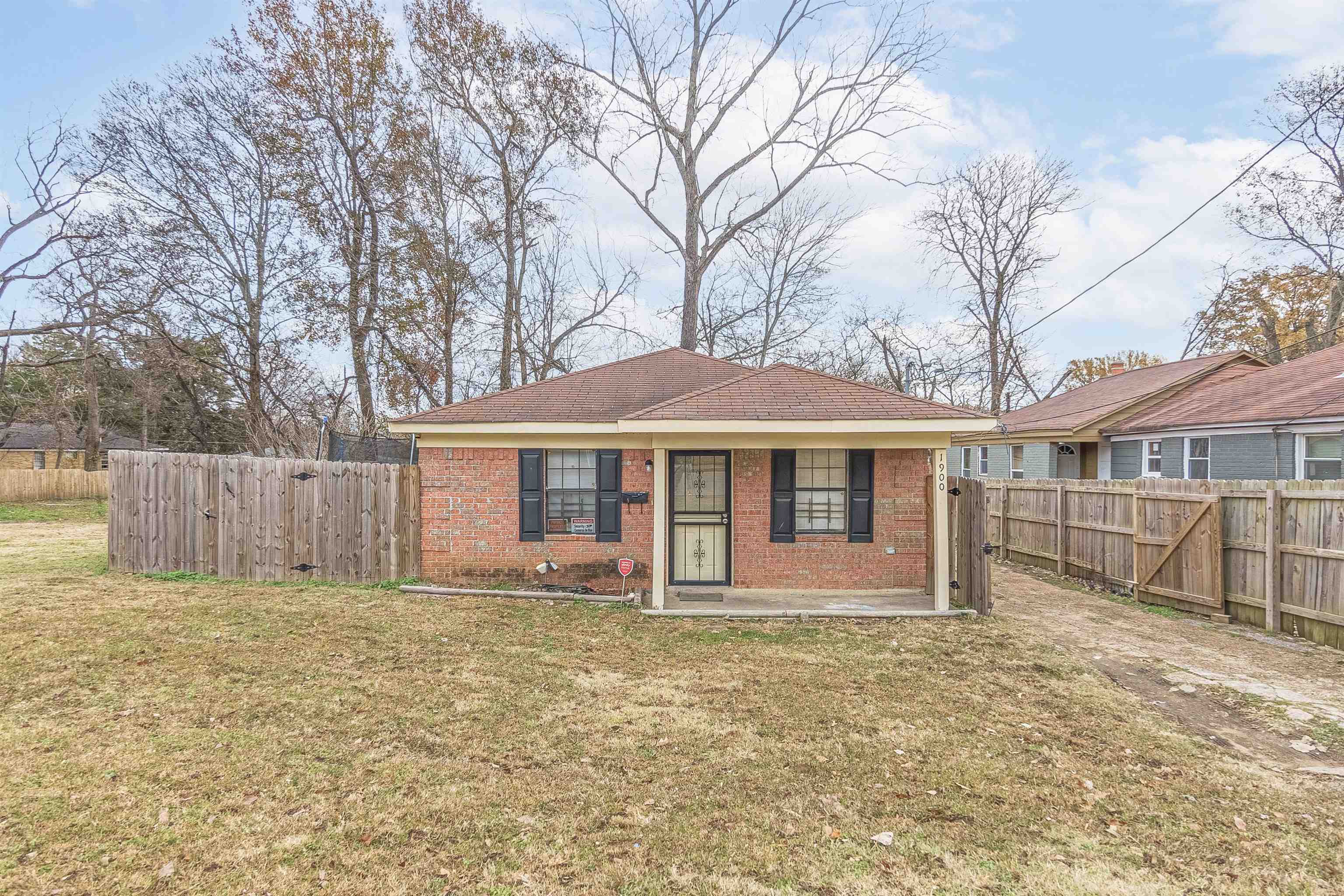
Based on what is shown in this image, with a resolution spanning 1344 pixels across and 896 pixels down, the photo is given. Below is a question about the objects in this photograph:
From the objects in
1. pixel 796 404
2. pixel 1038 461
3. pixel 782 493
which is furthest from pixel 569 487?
pixel 1038 461

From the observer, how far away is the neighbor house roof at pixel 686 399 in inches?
283

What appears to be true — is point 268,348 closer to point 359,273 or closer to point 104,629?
point 359,273

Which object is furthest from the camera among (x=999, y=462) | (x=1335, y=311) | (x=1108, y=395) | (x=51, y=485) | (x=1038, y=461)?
(x=51, y=485)

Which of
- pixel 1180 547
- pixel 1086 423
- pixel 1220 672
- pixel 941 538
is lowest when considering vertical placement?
pixel 1220 672

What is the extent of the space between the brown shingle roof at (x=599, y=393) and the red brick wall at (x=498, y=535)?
1.68 ft

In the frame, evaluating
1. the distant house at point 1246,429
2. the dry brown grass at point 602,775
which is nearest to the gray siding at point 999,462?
the distant house at point 1246,429

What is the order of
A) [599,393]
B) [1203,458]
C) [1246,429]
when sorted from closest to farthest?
[599,393]
[1246,429]
[1203,458]

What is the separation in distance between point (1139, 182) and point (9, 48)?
2649 cm

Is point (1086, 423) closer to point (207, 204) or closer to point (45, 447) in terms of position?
point (207, 204)

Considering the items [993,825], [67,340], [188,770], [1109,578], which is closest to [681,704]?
[993,825]

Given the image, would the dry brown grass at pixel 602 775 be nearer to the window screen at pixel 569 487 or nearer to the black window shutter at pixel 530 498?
the black window shutter at pixel 530 498

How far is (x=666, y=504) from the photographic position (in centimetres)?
781

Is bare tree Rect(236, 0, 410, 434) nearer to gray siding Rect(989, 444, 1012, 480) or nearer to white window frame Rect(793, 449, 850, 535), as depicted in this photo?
white window frame Rect(793, 449, 850, 535)

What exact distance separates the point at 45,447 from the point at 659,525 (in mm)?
Answer: 42788
